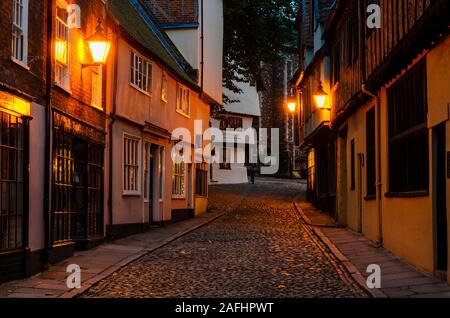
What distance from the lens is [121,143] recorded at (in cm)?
1769

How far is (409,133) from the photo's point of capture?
12.0 meters

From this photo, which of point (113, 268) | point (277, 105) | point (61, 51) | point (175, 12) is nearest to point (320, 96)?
point (175, 12)

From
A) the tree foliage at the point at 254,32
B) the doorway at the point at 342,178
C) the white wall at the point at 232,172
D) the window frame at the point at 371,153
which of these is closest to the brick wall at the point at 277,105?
the white wall at the point at 232,172

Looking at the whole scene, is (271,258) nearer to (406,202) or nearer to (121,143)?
(406,202)

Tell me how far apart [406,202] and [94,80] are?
781 cm

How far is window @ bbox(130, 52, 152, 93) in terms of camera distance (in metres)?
18.8

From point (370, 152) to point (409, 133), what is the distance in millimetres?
4471

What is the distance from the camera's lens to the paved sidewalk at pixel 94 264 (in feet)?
31.6

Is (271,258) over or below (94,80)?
below

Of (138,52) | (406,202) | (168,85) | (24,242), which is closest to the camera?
(24,242)

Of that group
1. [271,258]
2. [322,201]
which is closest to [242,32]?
[322,201]

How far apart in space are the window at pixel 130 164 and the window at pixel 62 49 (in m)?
4.83

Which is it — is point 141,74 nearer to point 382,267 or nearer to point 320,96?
point 320,96

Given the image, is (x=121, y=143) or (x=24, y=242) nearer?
(x=24, y=242)
